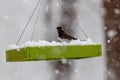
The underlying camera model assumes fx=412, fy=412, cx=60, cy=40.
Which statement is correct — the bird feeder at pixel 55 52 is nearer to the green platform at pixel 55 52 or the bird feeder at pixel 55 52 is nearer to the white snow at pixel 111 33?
the green platform at pixel 55 52

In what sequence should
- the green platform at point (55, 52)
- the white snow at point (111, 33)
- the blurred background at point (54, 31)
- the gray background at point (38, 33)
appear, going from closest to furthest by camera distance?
the green platform at point (55, 52) → the white snow at point (111, 33) → the blurred background at point (54, 31) → the gray background at point (38, 33)

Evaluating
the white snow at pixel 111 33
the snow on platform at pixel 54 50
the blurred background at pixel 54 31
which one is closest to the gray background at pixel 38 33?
the blurred background at pixel 54 31

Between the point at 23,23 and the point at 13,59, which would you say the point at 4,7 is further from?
the point at 13,59

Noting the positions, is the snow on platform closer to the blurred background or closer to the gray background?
the blurred background

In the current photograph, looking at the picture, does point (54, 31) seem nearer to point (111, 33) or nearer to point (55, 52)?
point (111, 33)

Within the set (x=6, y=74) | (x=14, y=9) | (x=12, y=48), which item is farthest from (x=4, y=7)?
(x=12, y=48)

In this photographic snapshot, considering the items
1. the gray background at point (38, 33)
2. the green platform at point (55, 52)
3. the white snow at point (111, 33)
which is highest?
the green platform at point (55, 52)

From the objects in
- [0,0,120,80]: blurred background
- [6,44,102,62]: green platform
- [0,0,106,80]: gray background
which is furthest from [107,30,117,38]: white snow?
[6,44,102,62]: green platform
